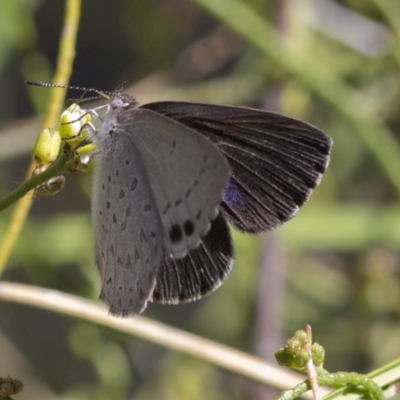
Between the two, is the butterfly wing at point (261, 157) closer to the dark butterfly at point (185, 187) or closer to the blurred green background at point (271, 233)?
the dark butterfly at point (185, 187)

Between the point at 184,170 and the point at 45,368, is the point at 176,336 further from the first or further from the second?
the point at 45,368

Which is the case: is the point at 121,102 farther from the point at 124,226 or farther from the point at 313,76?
the point at 313,76

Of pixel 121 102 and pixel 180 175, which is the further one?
pixel 121 102

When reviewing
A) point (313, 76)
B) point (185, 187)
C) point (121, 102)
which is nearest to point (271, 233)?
point (313, 76)

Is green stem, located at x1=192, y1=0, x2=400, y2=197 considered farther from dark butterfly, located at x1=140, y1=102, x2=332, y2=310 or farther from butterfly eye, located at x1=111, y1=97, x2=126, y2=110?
dark butterfly, located at x1=140, y1=102, x2=332, y2=310

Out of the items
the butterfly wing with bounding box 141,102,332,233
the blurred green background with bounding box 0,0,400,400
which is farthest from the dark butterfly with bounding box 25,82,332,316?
the blurred green background with bounding box 0,0,400,400

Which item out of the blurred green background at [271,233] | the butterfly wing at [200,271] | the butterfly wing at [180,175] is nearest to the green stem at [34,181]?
the butterfly wing at [180,175]

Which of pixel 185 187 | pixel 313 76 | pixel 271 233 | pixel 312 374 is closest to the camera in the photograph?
pixel 312 374

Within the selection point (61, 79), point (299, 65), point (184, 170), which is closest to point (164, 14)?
point (299, 65)
